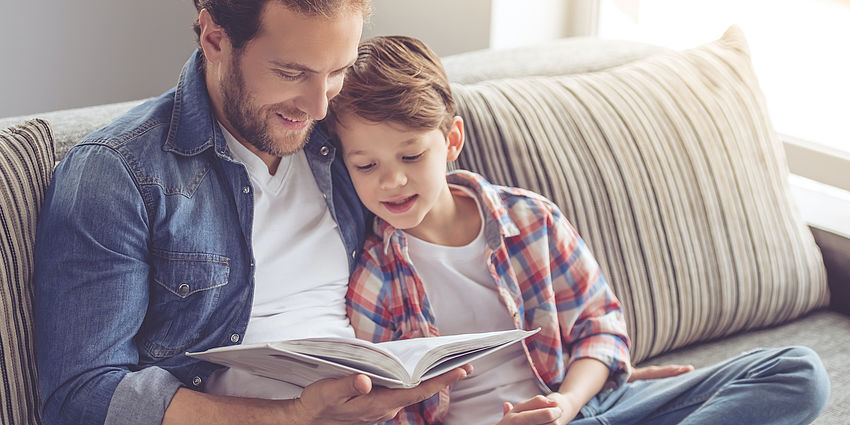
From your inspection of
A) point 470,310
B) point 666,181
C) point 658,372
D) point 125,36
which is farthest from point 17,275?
point 125,36

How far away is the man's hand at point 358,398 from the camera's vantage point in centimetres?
111

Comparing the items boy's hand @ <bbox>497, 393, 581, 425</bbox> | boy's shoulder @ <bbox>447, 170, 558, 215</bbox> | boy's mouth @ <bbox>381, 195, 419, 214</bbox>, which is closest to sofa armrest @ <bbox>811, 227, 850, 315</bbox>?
boy's shoulder @ <bbox>447, 170, 558, 215</bbox>

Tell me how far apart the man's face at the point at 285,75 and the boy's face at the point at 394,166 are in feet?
0.27

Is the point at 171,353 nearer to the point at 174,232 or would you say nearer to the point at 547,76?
the point at 174,232

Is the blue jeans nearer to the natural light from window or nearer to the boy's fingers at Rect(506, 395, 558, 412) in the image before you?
the boy's fingers at Rect(506, 395, 558, 412)

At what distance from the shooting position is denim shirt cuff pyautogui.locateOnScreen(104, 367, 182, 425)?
1.16 metres

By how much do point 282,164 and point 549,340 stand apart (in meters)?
0.53

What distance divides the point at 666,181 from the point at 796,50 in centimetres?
80

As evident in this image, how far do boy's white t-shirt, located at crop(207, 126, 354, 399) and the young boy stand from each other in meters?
0.06

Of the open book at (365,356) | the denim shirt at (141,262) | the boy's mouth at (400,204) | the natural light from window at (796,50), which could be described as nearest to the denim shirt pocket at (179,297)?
the denim shirt at (141,262)

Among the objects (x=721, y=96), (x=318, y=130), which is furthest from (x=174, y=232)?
(x=721, y=96)

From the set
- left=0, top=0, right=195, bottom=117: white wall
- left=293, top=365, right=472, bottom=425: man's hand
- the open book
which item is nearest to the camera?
the open book

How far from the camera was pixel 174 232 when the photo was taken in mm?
1225

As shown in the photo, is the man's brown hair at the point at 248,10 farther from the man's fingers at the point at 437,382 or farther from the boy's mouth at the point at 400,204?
the man's fingers at the point at 437,382
